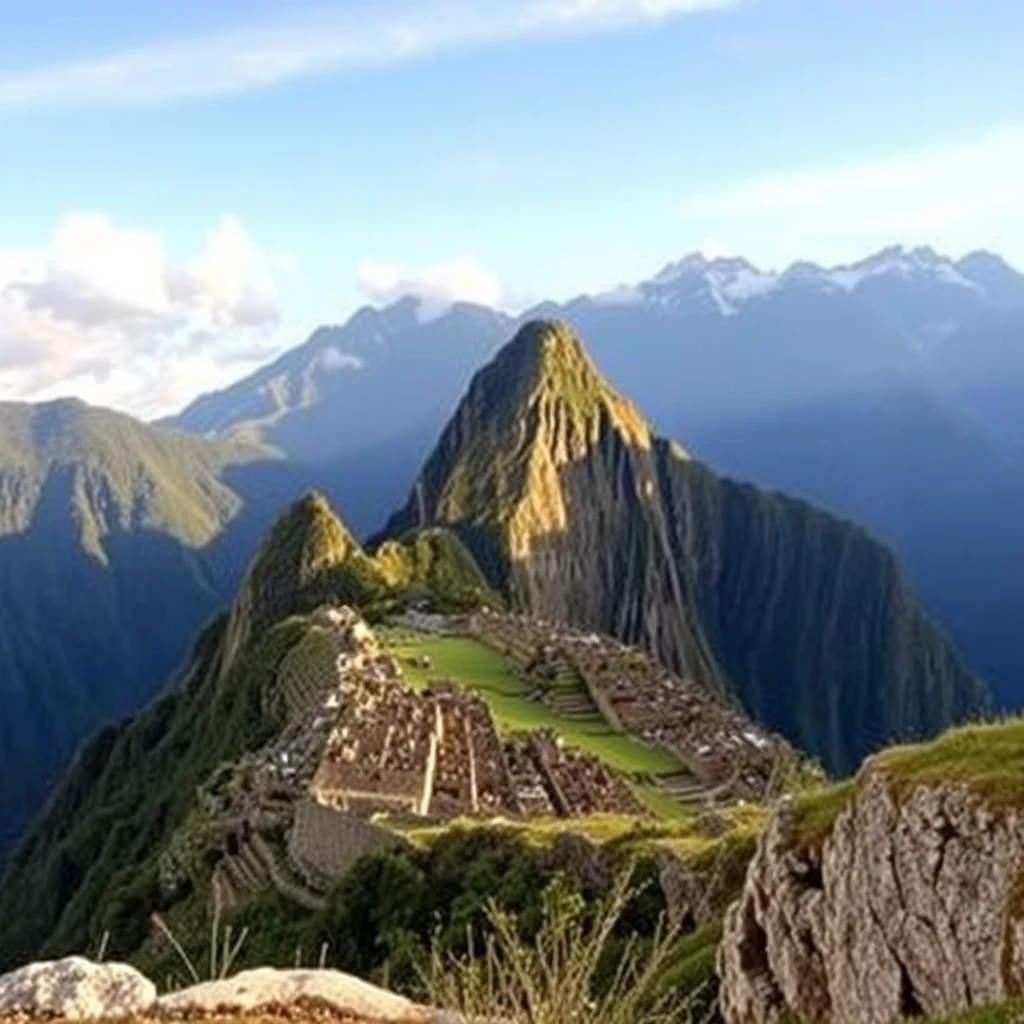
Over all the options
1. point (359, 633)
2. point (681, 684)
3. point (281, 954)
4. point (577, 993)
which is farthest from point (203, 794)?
point (577, 993)

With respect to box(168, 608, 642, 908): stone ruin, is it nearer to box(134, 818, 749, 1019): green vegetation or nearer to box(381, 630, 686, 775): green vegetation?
box(134, 818, 749, 1019): green vegetation

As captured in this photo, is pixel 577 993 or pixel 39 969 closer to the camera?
pixel 577 993

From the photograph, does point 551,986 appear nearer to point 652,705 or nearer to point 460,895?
point 460,895

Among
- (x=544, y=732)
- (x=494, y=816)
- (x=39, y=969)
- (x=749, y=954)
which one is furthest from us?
(x=544, y=732)

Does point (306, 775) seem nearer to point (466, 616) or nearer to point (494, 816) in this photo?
point (494, 816)

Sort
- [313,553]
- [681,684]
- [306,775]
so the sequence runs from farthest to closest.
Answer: [313,553] < [681,684] < [306,775]

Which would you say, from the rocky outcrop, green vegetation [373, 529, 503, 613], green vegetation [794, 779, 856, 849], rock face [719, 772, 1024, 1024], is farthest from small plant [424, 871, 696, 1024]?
green vegetation [373, 529, 503, 613]
